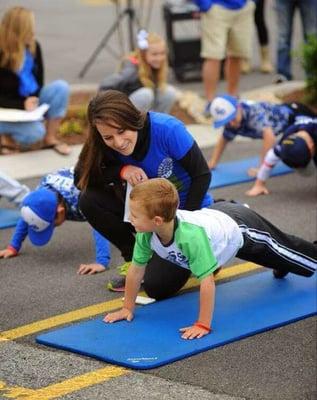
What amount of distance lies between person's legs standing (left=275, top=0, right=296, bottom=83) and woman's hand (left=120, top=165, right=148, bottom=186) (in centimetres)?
652

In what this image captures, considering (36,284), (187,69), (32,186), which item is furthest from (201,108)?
(36,284)

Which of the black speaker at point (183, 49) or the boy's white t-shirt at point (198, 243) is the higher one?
the boy's white t-shirt at point (198, 243)

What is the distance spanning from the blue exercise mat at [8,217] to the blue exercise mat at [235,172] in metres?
1.61

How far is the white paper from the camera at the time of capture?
9.27 m

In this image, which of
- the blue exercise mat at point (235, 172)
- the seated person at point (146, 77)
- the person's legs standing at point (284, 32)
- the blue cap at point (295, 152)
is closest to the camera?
the blue cap at point (295, 152)

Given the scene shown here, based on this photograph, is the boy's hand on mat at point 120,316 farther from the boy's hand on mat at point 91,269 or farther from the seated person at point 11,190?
the seated person at point 11,190

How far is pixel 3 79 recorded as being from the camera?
31.2 ft

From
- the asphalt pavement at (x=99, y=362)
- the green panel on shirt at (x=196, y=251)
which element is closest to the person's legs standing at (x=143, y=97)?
the asphalt pavement at (x=99, y=362)

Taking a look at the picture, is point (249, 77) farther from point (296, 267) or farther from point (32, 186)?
point (296, 267)

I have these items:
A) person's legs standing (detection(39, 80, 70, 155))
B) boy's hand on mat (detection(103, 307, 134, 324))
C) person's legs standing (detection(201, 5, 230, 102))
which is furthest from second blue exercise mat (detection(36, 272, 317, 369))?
person's legs standing (detection(201, 5, 230, 102))

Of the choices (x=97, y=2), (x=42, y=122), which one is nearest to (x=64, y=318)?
(x=42, y=122)

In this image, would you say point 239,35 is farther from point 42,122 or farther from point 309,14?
point 42,122

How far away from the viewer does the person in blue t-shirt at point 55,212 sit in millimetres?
6769

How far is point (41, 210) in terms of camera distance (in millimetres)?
6766
